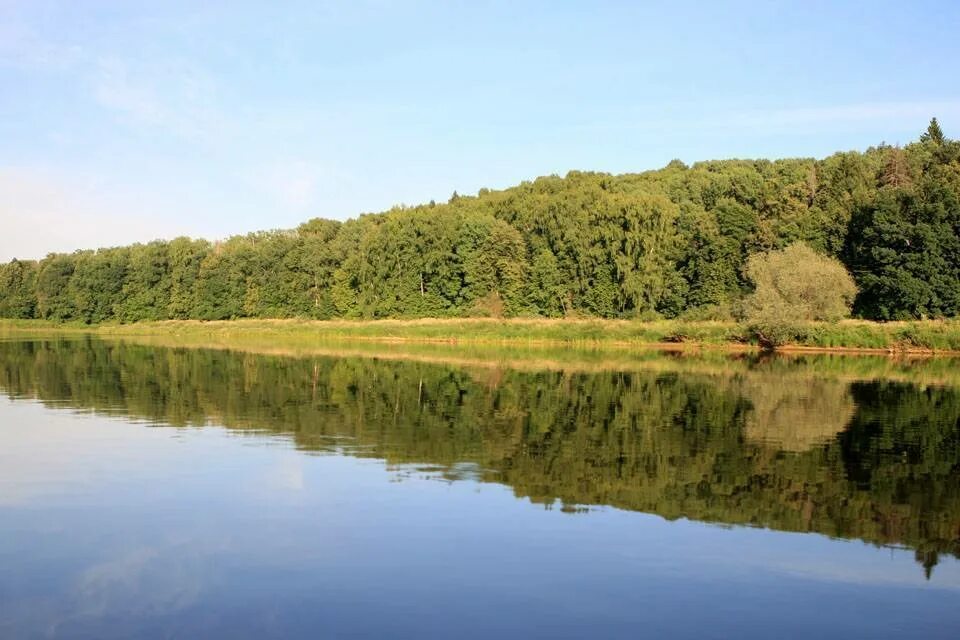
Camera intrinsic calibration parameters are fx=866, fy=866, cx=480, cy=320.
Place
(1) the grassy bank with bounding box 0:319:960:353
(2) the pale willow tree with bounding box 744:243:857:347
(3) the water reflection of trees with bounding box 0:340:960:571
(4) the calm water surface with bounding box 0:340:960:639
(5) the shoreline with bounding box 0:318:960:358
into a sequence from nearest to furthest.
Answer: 1. (4) the calm water surface with bounding box 0:340:960:639
2. (3) the water reflection of trees with bounding box 0:340:960:571
3. (5) the shoreline with bounding box 0:318:960:358
4. (1) the grassy bank with bounding box 0:319:960:353
5. (2) the pale willow tree with bounding box 744:243:857:347

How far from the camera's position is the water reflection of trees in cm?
1536

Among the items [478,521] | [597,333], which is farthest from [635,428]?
[597,333]

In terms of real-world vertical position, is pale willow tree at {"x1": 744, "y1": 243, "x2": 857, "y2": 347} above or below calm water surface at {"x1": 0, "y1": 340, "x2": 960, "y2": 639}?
above

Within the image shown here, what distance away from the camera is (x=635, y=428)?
79.8ft

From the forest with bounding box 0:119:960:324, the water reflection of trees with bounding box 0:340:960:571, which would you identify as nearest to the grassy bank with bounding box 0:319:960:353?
the forest with bounding box 0:119:960:324

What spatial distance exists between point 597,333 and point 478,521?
62094 millimetres

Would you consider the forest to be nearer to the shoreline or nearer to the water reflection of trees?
the shoreline

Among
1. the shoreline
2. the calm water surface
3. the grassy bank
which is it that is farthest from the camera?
the grassy bank

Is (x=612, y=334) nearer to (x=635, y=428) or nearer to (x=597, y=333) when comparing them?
(x=597, y=333)

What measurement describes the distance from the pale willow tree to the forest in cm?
365

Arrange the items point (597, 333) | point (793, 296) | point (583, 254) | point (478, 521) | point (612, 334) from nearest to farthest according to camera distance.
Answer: point (478, 521), point (793, 296), point (612, 334), point (597, 333), point (583, 254)

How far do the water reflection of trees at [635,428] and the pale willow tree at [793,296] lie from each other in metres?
19.3

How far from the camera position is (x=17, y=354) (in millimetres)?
60875

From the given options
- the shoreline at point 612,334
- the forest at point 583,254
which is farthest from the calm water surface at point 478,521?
the forest at point 583,254
